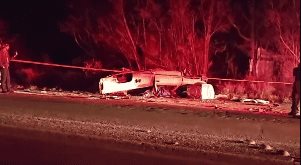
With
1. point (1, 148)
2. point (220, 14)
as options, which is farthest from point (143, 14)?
point (1, 148)

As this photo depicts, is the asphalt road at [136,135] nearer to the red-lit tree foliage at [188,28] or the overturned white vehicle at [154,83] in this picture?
the overturned white vehicle at [154,83]

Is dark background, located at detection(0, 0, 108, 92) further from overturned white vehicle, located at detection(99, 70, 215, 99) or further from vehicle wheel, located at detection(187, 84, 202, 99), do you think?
vehicle wheel, located at detection(187, 84, 202, 99)

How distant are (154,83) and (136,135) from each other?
9620 mm

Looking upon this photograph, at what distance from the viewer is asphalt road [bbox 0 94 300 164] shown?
28.6ft

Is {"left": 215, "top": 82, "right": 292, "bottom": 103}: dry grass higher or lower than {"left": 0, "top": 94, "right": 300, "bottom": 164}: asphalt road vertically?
higher

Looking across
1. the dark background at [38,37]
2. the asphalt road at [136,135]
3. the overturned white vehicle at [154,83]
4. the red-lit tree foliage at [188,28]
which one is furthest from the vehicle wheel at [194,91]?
the dark background at [38,37]

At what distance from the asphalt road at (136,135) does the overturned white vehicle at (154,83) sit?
414 centimetres

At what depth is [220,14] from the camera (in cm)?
2727

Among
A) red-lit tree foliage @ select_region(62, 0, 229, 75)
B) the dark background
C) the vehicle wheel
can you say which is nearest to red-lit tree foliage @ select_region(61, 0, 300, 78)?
red-lit tree foliage @ select_region(62, 0, 229, 75)

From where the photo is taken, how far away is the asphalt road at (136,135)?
8.73 metres

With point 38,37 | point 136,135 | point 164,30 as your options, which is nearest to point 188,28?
point 164,30

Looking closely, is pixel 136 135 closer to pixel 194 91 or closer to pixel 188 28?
pixel 194 91

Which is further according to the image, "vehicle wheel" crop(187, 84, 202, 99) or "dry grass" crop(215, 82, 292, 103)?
"dry grass" crop(215, 82, 292, 103)

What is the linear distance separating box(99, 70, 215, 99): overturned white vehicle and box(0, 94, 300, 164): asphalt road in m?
4.14
